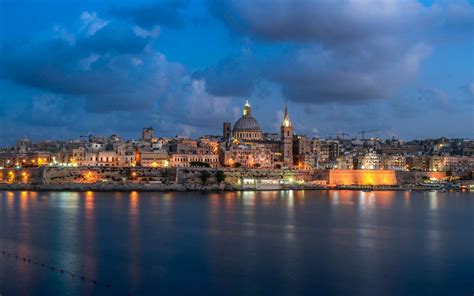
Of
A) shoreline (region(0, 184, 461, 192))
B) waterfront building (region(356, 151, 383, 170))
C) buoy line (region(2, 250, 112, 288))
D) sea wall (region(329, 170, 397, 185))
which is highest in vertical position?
waterfront building (region(356, 151, 383, 170))

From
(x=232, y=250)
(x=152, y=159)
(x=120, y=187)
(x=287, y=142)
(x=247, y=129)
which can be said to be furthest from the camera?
(x=247, y=129)

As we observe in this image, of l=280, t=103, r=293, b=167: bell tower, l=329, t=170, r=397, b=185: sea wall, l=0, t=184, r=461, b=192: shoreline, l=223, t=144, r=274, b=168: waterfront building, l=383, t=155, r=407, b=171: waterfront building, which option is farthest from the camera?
l=383, t=155, r=407, b=171: waterfront building

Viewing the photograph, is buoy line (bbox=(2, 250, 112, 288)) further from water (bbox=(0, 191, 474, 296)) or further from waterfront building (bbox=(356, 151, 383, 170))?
waterfront building (bbox=(356, 151, 383, 170))

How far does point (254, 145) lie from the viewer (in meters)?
38.1

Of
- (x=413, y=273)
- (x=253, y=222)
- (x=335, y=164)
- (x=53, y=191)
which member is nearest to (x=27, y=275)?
(x=413, y=273)

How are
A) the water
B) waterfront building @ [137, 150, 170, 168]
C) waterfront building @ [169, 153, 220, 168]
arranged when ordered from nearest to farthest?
the water, waterfront building @ [137, 150, 170, 168], waterfront building @ [169, 153, 220, 168]

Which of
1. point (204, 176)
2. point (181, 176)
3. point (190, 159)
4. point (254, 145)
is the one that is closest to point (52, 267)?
point (181, 176)

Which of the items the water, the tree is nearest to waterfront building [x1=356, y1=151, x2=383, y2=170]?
the tree

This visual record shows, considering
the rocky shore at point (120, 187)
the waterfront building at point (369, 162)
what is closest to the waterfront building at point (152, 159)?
the rocky shore at point (120, 187)

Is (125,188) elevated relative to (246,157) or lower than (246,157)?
lower

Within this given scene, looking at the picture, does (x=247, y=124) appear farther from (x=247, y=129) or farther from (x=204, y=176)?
(x=204, y=176)

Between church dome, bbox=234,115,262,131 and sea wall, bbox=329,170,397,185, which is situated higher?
church dome, bbox=234,115,262,131

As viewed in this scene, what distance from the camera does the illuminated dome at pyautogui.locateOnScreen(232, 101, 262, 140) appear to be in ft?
140

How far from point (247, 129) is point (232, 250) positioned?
30.6 m
